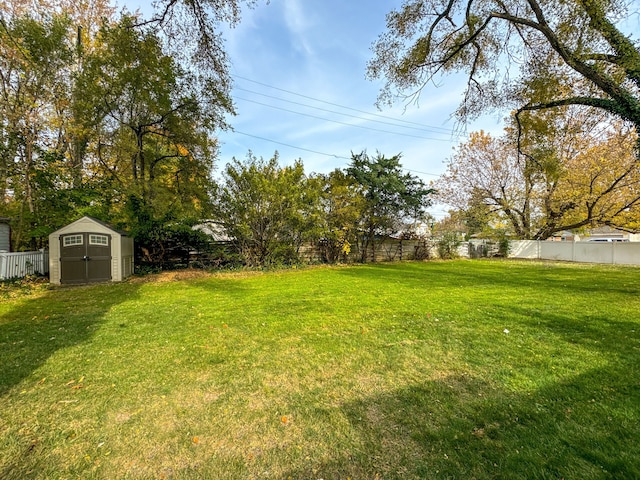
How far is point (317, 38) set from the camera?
340 inches

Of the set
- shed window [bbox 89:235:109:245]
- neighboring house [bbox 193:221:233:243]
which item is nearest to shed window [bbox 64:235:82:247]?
shed window [bbox 89:235:109:245]

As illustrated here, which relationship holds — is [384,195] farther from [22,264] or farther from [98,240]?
[22,264]

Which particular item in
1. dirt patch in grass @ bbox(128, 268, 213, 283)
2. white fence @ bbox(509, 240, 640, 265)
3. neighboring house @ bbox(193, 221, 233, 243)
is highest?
neighboring house @ bbox(193, 221, 233, 243)

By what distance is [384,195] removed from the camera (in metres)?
14.7

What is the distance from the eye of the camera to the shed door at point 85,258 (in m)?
8.47

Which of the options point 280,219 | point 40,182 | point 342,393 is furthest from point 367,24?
point 40,182

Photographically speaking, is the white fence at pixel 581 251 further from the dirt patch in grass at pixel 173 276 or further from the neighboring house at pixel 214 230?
the dirt patch in grass at pixel 173 276

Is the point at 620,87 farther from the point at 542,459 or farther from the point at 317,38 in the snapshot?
the point at 317,38

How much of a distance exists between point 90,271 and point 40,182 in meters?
4.02

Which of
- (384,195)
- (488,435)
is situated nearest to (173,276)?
(488,435)

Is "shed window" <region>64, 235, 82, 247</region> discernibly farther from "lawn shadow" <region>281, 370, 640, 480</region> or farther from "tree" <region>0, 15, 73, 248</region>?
"lawn shadow" <region>281, 370, 640, 480</region>

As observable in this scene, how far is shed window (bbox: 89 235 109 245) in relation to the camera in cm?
868

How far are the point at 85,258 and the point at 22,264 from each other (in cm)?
208

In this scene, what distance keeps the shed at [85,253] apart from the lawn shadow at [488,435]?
31.6 feet
